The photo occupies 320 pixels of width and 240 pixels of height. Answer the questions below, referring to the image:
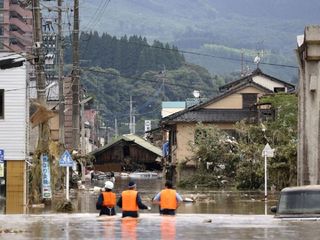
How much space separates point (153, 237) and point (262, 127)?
3733 cm

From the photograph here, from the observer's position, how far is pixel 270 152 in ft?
143

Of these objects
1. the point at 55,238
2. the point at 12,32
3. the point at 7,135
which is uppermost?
the point at 12,32

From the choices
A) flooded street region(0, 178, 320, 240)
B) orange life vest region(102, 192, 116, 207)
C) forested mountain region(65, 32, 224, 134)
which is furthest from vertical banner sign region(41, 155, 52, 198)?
forested mountain region(65, 32, 224, 134)

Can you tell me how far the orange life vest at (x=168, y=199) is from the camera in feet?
78.2

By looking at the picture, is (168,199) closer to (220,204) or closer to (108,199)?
(108,199)

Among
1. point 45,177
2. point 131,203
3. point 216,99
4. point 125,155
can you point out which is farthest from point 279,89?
point 131,203

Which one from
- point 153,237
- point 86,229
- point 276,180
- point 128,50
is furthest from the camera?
point 128,50

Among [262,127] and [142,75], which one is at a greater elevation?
[142,75]

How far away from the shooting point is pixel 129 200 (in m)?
23.3

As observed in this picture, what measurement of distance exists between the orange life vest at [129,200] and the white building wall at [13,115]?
16030 millimetres

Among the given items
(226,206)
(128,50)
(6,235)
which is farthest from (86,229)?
(128,50)

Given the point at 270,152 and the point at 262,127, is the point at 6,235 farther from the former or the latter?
the point at 262,127

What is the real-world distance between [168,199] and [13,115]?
16.2 metres

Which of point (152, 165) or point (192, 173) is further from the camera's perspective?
point (152, 165)
